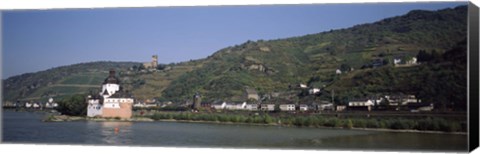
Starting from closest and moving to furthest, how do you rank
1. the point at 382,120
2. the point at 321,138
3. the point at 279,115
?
the point at 321,138
the point at 382,120
the point at 279,115

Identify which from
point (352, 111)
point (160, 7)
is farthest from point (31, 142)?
point (352, 111)

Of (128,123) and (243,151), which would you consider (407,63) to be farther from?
(128,123)

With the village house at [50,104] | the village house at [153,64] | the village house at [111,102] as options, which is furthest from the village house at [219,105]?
the village house at [50,104]

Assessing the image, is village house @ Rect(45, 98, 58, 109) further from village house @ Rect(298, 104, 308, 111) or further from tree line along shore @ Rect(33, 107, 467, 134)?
village house @ Rect(298, 104, 308, 111)

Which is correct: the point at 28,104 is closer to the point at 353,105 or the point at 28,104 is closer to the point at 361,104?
the point at 353,105

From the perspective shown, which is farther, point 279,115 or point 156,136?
point 279,115

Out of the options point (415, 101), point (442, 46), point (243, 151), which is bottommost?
point (243, 151)

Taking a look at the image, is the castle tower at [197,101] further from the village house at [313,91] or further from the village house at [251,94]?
the village house at [313,91]

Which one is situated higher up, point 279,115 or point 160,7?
point 160,7
